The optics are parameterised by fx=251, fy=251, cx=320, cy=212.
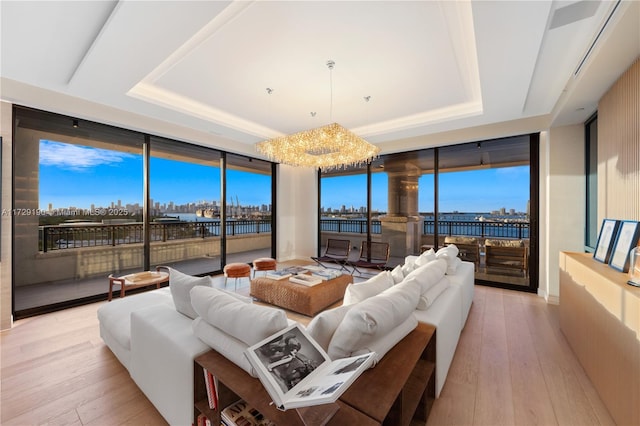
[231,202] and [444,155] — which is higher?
[444,155]

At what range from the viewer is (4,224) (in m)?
2.82

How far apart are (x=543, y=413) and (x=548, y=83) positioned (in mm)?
3229

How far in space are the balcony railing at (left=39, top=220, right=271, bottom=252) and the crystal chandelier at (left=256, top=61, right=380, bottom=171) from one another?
8.03 ft

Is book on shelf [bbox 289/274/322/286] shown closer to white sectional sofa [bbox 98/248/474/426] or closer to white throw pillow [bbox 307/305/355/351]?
white sectional sofa [bbox 98/248/474/426]

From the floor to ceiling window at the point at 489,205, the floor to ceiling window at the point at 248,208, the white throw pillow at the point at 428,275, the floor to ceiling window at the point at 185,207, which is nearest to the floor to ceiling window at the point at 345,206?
the floor to ceiling window at the point at 248,208

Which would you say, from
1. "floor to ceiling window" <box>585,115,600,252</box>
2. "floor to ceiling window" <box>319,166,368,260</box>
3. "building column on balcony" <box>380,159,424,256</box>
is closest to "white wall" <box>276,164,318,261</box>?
"floor to ceiling window" <box>319,166,368,260</box>

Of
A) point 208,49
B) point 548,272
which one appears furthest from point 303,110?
point 548,272

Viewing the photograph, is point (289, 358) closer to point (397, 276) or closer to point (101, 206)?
point (397, 276)

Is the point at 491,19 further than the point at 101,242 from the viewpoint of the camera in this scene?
No

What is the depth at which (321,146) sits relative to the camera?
3660 millimetres

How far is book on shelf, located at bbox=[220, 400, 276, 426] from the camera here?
3.58 ft

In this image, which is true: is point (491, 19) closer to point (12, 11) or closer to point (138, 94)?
point (12, 11)

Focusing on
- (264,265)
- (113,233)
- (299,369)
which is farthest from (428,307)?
(113,233)

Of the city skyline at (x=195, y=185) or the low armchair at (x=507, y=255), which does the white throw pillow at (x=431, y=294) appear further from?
the city skyline at (x=195, y=185)
